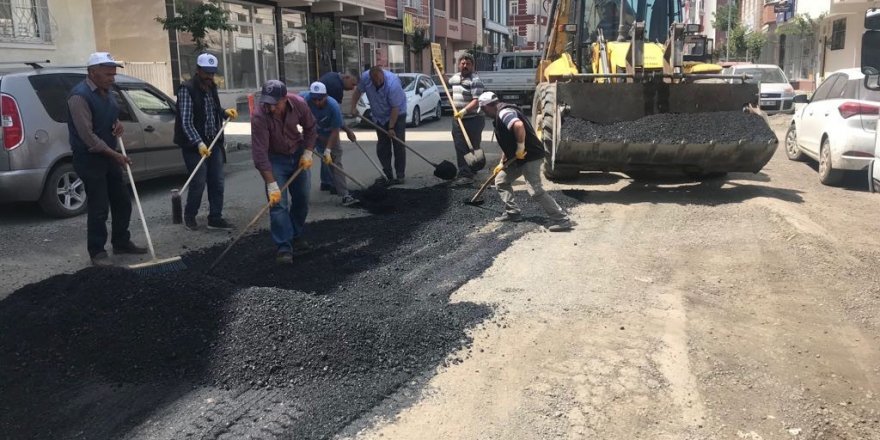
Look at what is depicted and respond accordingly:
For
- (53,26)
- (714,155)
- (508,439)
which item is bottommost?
(508,439)

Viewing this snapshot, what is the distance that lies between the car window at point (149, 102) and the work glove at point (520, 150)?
185 inches

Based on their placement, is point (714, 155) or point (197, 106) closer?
point (197, 106)

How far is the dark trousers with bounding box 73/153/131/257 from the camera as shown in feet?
18.3

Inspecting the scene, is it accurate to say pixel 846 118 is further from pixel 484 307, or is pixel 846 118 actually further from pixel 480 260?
pixel 484 307

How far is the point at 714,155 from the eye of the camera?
7.66 meters

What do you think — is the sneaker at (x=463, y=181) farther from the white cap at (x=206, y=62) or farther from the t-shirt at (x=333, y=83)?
the white cap at (x=206, y=62)

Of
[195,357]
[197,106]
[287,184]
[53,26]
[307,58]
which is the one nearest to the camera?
[195,357]

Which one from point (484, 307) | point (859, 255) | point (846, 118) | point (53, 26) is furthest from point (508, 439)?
point (53, 26)

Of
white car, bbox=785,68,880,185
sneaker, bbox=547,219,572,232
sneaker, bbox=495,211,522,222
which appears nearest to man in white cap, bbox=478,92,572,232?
sneaker, bbox=547,219,572,232

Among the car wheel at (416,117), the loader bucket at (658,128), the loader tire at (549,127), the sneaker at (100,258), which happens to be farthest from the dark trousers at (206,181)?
the car wheel at (416,117)

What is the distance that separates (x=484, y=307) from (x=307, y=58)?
75.9 ft

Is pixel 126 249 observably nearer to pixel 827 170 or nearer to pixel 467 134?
pixel 467 134

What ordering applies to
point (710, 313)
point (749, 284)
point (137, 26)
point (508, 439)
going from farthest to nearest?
point (137, 26) → point (749, 284) → point (710, 313) → point (508, 439)

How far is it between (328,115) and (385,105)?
1.48 m
